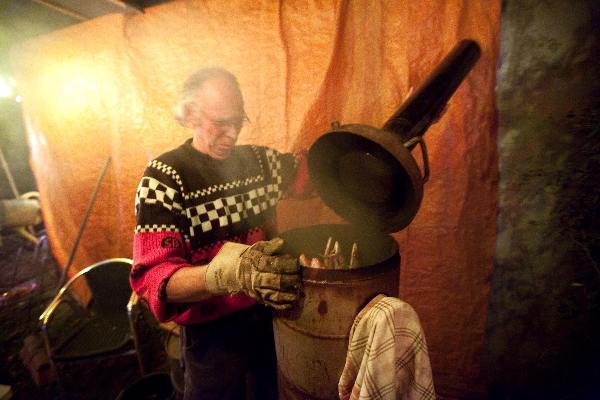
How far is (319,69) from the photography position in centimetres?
279

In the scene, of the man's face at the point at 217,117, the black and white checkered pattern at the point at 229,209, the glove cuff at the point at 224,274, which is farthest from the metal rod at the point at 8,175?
the glove cuff at the point at 224,274

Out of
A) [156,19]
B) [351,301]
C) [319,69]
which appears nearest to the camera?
[351,301]

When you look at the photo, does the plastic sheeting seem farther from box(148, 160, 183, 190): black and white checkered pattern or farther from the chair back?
box(148, 160, 183, 190): black and white checkered pattern

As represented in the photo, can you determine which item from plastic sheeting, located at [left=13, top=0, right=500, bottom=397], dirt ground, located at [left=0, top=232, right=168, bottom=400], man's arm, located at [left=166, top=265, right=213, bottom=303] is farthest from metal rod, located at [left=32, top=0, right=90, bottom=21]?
dirt ground, located at [left=0, top=232, right=168, bottom=400]

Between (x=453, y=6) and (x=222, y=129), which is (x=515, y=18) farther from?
(x=222, y=129)

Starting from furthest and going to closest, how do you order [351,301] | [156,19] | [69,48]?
[69,48], [156,19], [351,301]

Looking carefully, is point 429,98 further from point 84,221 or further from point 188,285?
point 84,221

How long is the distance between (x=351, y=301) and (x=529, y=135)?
7.06 ft

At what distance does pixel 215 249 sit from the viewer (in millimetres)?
2078

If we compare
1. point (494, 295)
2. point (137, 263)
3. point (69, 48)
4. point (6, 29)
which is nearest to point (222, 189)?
point (137, 263)

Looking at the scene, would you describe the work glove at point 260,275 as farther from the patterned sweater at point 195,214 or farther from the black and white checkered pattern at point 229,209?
the black and white checkered pattern at point 229,209

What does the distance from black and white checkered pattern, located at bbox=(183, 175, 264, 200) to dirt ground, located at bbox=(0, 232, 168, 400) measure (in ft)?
9.12

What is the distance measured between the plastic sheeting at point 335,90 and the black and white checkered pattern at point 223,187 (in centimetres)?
74

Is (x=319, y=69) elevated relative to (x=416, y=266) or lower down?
elevated
